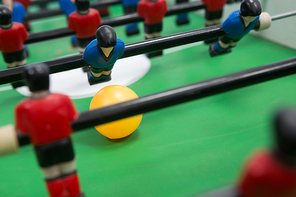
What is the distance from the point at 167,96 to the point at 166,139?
0.58 metres

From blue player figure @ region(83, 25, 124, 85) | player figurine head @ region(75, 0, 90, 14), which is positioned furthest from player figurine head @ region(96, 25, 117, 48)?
player figurine head @ region(75, 0, 90, 14)

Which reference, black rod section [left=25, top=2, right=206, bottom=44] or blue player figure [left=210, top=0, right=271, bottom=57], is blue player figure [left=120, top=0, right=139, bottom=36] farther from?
blue player figure [left=210, top=0, right=271, bottom=57]

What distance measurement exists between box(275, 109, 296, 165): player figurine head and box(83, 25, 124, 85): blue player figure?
2.84 feet

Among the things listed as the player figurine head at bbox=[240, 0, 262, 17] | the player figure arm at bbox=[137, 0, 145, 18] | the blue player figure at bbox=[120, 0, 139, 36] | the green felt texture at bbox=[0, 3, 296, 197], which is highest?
the player figurine head at bbox=[240, 0, 262, 17]

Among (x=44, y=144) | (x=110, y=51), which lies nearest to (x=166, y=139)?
(x=110, y=51)

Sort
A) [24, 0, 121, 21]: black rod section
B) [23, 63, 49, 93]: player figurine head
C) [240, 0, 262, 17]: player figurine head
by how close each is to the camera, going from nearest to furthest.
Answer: [23, 63, 49, 93]: player figurine head
[240, 0, 262, 17]: player figurine head
[24, 0, 121, 21]: black rod section

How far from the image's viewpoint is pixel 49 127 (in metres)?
0.85

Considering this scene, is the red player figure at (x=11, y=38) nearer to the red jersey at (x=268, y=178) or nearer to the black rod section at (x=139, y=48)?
the black rod section at (x=139, y=48)

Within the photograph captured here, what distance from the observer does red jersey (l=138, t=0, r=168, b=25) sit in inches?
81.7

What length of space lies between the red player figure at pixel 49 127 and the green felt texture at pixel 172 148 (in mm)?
313

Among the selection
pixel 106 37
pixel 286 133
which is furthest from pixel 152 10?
pixel 286 133

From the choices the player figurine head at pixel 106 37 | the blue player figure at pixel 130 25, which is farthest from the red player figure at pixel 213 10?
the player figurine head at pixel 106 37

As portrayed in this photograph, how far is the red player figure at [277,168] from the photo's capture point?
59cm

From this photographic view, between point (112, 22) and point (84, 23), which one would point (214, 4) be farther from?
point (84, 23)
